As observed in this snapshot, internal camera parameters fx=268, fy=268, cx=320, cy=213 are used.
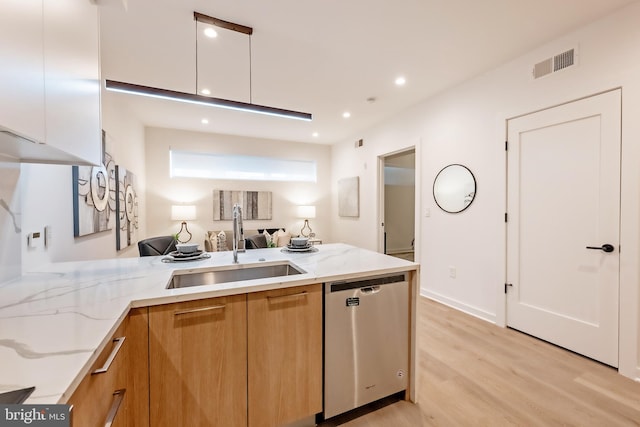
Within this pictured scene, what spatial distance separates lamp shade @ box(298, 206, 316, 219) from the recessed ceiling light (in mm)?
3667

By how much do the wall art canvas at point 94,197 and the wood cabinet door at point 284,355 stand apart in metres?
1.88

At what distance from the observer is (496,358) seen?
217 centimetres

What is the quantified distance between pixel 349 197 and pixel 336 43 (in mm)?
3209

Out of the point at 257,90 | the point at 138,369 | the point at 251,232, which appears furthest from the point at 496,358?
the point at 251,232

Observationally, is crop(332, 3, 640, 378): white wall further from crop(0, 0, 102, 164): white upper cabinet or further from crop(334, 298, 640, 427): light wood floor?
crop(0, 0, 102, 164): white upper cabinet

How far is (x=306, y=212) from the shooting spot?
18.5ft

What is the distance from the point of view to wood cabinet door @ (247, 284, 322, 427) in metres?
1.31

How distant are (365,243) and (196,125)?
368cm

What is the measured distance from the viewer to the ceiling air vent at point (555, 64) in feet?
7.26

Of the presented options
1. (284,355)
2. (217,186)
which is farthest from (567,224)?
(217,186)

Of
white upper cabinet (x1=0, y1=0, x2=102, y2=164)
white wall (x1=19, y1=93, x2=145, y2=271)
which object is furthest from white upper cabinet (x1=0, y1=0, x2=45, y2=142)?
white wall (x1=19, y1=93, x2=145, y2=271)

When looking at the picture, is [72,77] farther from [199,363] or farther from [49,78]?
[199,363]

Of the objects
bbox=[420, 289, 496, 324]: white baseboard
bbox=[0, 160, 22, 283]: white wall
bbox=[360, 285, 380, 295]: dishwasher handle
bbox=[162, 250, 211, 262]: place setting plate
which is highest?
bbox=[0, 160, 22, 283]: white wall

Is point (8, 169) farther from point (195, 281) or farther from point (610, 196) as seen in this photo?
point (610, 196)
